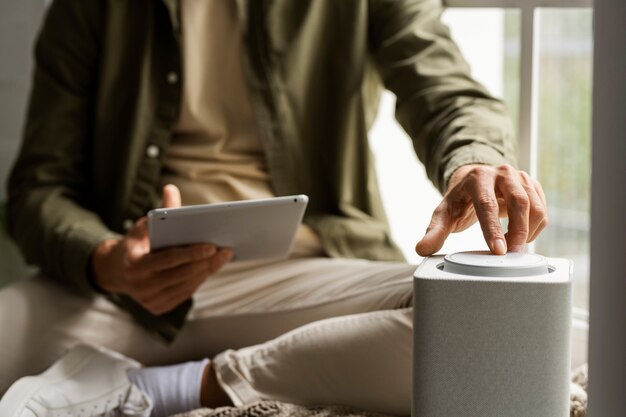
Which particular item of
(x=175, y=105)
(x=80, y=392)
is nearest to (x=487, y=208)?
(x=80, y=392)

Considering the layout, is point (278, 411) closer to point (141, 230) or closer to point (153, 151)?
point (141, 230)

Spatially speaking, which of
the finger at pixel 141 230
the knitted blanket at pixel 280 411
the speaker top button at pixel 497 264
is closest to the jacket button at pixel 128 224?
the finger at pixel 141 230

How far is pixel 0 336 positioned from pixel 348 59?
2.43 ft

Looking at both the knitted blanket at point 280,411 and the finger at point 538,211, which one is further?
the knitted blanket at point 280,411

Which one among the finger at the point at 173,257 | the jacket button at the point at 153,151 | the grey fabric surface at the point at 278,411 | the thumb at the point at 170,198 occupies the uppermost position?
the jacket button at the point at 153,151

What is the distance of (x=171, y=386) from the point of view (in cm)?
125

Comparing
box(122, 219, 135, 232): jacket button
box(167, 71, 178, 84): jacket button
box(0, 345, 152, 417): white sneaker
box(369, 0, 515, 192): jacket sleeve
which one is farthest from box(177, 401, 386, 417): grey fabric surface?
box(167, 71, 178, 84): jacket button

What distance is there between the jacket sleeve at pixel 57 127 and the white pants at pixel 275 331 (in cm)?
14

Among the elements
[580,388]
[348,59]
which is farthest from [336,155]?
[580,388]

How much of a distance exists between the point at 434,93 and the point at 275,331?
46 cm

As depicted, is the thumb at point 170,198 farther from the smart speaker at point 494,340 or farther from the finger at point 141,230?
the smart speaker at point 494,340

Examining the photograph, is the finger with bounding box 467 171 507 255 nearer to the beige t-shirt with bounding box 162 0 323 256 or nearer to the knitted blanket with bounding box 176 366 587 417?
the knitted blanket with bounding box 176 366 587 417

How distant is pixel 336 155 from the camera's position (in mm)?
1562

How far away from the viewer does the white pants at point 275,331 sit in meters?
1.15
